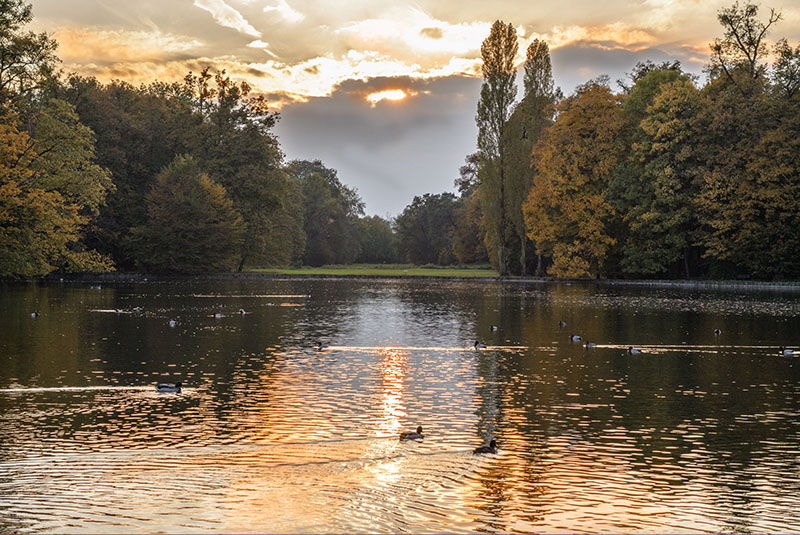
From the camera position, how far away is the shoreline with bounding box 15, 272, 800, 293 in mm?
79000

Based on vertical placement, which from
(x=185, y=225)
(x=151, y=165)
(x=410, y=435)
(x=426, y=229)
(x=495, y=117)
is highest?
(x=495, y=117)

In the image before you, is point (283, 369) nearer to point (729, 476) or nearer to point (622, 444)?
point (622, 444)

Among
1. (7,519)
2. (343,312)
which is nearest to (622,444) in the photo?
(7,519)

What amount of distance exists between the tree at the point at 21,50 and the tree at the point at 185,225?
108ft

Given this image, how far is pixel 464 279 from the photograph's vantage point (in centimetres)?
10569

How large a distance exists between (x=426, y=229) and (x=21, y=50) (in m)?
108

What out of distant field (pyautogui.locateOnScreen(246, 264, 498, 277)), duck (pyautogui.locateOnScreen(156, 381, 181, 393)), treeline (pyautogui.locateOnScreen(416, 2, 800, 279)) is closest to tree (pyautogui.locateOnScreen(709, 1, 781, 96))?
treeline (pyautogui.locateOnScreen(416, 2, 800, 279))

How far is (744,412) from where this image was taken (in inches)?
834

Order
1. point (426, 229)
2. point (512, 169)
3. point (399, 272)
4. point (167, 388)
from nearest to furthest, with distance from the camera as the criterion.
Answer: point (167, 388) < point (512, 169) < point (399, 272) < point (426, 229)

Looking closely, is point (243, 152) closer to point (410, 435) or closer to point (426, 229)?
point (426, 229)

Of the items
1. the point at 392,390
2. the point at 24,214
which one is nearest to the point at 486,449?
the point at 392,390

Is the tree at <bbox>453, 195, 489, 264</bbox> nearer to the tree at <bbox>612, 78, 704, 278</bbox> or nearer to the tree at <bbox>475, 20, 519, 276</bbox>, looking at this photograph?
the tree at <bbox>475, 20, 519, 276</bbox>

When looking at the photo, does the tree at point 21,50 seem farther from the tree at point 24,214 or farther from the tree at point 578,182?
the tree at point 578,182

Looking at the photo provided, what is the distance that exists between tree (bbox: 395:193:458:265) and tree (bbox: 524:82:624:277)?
66999mm
